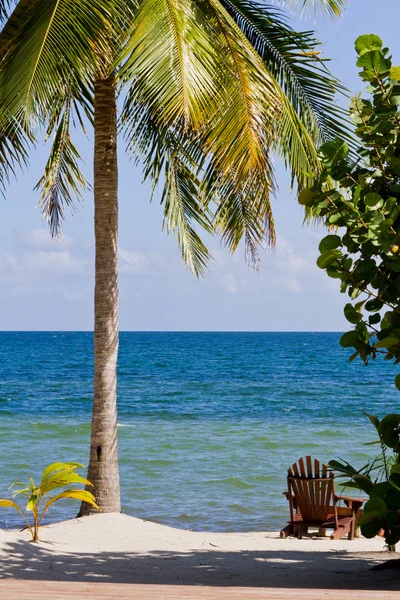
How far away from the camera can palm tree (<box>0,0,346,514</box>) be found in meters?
5.57

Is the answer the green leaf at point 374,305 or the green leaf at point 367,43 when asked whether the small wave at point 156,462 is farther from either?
the green leaf at point 367,43

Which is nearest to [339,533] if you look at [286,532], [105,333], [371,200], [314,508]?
[314,508]

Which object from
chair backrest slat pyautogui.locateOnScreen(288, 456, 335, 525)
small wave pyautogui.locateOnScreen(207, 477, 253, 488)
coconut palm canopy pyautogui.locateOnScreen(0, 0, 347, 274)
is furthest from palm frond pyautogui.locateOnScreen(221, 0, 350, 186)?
small wave pyautogui.locateOnScreen(207, 477, 253, 488)

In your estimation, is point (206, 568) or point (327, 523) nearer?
point (206, 568)

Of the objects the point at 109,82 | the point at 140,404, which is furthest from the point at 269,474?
the point at 140,404

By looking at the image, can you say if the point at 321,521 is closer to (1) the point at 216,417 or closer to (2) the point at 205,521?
(2) the point at 205,521

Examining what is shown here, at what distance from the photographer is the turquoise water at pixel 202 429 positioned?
10.7 meters

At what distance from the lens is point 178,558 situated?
559 cm

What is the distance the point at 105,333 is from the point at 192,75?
9.76ft

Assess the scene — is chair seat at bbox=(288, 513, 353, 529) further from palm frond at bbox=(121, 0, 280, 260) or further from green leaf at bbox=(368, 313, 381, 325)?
green leaf at bbox=(368, 313, 381, 325)

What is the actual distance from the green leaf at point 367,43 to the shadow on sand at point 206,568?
2857 millimetres

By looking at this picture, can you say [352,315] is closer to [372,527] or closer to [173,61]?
[372,527]

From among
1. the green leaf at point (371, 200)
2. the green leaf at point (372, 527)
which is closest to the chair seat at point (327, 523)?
the green leaf at point (372, 527)

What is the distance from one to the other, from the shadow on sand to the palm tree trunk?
138 cm
